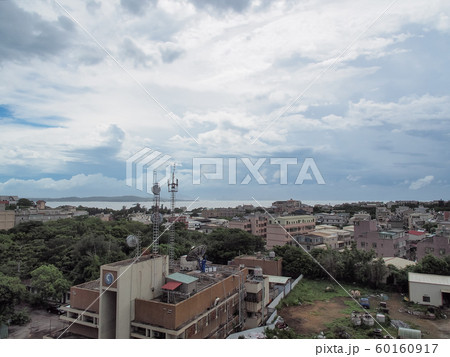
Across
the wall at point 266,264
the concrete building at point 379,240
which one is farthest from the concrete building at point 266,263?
the concrete building at point 379,240

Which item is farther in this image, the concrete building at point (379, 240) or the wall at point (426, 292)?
the concrete building at point (379, 240)

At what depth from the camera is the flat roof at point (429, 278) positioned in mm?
6391

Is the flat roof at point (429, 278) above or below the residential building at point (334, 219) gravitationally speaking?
below

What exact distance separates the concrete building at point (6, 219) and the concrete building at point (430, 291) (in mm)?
15597

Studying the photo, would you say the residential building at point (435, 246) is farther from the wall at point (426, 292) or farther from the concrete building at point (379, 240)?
the wall at point (426, 292)

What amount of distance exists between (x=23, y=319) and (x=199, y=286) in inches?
146

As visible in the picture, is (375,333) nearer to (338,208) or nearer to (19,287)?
(19,287)

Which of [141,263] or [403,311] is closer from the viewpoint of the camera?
[141,263]

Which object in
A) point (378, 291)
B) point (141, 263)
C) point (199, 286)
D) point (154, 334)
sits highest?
point (141, 263)

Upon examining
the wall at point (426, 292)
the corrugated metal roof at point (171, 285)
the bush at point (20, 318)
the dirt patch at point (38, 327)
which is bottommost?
the dirt patch at point (38, 327)

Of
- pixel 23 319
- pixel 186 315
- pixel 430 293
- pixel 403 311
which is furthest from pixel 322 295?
pixel 23 319

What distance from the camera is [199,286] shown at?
4520 millimetres

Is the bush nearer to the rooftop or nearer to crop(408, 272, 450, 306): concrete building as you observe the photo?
the rooftop

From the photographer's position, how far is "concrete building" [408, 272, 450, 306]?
20.4 ft
